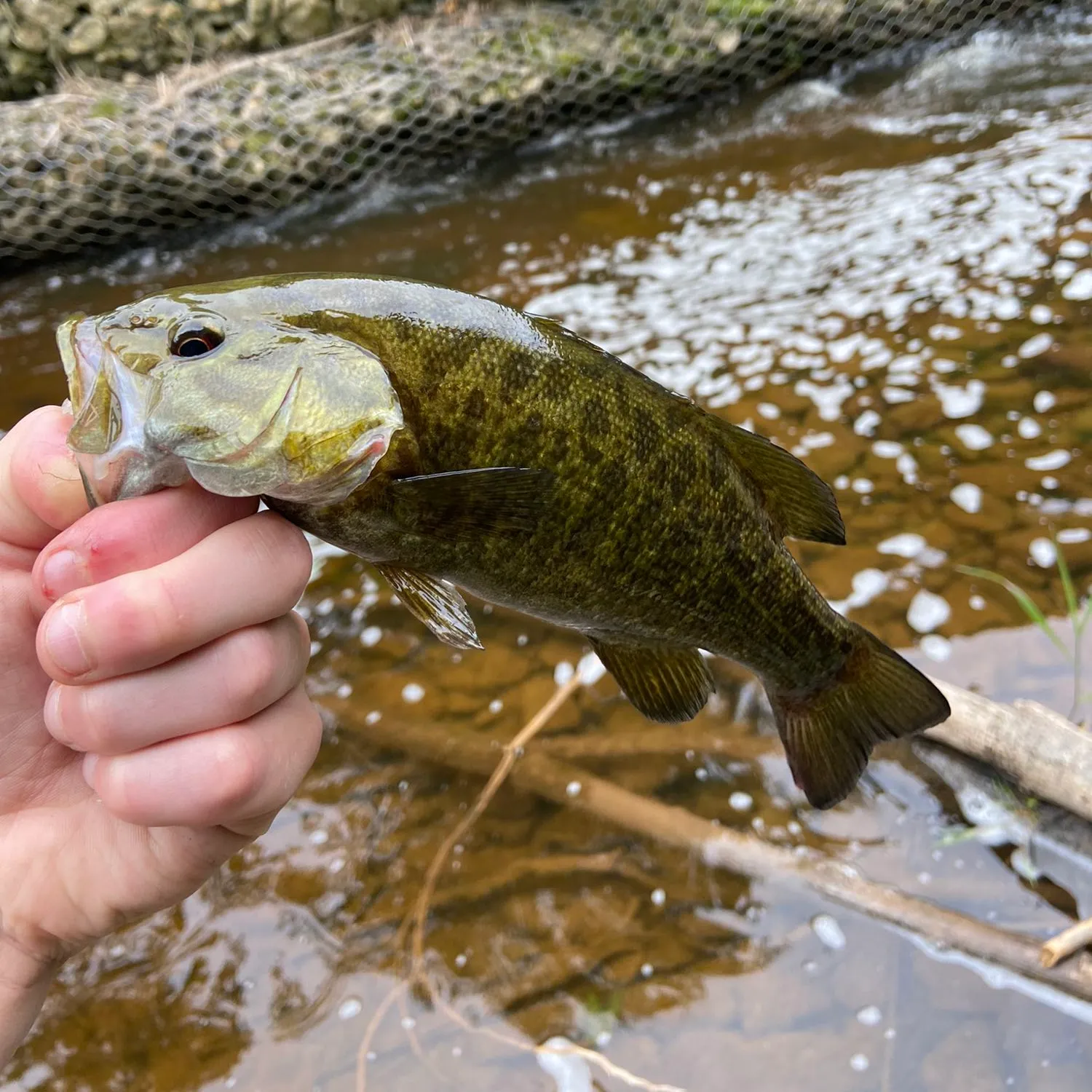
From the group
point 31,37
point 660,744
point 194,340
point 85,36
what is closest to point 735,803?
point 660,744

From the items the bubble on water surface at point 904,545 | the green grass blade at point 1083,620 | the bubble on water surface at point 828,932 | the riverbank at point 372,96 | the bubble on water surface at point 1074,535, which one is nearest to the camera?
the bubble on water surface at point 828,932

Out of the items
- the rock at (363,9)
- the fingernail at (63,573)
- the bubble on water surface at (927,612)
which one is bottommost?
the bubble on water surface at (927,612)

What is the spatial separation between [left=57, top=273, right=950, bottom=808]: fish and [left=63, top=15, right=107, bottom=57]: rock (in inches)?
296

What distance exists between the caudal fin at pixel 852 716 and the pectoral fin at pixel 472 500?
0.89m

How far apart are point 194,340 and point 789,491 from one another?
1.18 meters

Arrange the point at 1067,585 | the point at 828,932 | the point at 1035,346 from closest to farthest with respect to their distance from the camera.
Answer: the point at 828,932
the point at 1067,585
the point at 1035,346

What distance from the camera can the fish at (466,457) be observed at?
1.29 metres

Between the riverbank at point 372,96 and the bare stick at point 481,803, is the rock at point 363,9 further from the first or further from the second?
the bare stick at point 481,803

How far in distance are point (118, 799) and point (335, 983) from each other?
146 centimetres

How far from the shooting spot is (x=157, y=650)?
131 centimetres

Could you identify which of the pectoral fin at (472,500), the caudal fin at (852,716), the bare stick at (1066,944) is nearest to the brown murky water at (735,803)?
the bare stick at (1066,944)

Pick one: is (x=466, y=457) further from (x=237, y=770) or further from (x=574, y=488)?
(x=237, y=770)

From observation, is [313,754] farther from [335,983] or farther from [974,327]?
[974,327]

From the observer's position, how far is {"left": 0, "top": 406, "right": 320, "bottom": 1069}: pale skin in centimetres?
128
